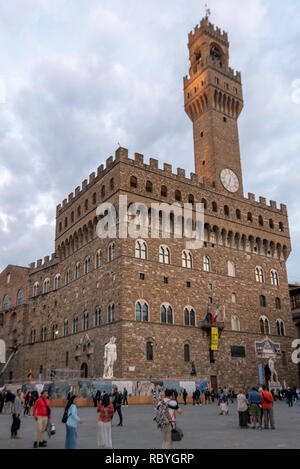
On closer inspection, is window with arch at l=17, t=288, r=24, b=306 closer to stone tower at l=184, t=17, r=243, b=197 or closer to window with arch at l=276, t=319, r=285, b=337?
stone tower at l=184, t=17, r=243, b=197

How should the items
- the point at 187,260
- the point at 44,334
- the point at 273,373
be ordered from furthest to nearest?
the point at 44,334, the point at 273,373, the point at 187,260

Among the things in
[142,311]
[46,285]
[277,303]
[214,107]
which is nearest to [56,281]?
[46,285]

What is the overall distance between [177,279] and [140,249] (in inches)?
171

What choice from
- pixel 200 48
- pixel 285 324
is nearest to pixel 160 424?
pixel 285 324

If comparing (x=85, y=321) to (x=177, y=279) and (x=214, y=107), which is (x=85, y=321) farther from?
(x=214, y=107)

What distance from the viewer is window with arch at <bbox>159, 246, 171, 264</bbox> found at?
3675cm

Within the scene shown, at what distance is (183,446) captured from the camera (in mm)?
10914

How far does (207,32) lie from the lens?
4919 cm

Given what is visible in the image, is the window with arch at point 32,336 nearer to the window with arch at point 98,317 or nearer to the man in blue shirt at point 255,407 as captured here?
the window with arch at point 98,317

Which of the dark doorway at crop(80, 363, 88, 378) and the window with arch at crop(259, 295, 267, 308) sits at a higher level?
the window with arch at crop(259, 295, 267, 308)

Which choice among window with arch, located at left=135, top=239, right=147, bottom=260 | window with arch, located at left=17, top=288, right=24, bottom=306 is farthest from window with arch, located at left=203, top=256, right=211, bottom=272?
window with arch, located at left=17, top=288, right=24, bottom=306

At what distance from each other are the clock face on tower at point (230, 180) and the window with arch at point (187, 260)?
30.5 feet

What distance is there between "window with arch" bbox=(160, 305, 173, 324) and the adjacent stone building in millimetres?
106

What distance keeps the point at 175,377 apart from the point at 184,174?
60.0 ft
